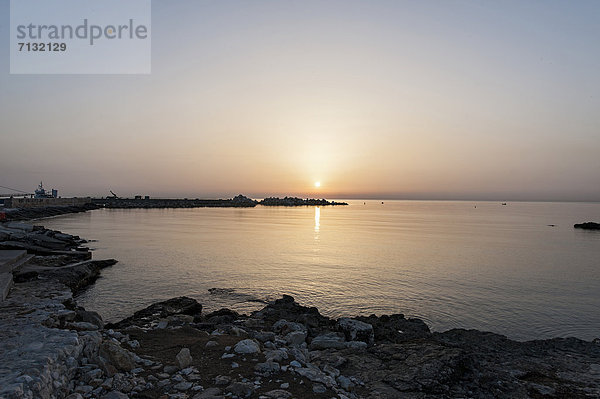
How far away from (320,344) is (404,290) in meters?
12.0

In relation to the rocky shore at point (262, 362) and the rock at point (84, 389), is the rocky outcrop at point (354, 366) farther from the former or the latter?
the rock at point (84, 389)

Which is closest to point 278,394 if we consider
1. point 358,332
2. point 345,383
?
point 345,383

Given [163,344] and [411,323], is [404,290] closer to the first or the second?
[411,323]

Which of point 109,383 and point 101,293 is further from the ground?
point 109,383

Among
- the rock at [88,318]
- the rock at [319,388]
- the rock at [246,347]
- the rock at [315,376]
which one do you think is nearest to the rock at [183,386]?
the rock at [246,347]

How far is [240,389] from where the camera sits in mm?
6586

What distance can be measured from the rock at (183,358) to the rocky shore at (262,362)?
21 millimetres

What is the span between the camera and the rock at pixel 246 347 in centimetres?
830

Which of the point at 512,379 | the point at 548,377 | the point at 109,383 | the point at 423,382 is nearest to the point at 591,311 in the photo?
the point at 548,377

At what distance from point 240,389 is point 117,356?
2698mm

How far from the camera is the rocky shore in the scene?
6.54 m

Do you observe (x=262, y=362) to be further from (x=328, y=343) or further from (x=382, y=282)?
(x=382, y=282)

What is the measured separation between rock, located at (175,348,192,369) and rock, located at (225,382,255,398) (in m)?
1.46

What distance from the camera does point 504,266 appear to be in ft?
95.1
